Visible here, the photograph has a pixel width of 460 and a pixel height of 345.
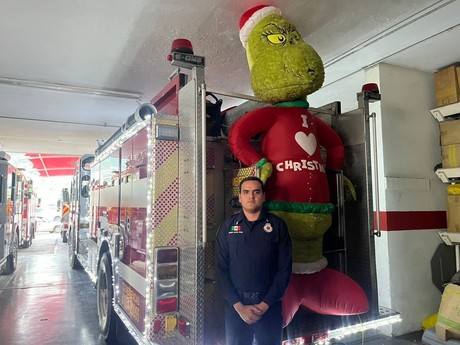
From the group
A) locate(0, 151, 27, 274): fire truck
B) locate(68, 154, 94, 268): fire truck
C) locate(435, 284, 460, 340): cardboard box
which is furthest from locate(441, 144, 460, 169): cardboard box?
locate(0, 151, 27, 274): fire truck

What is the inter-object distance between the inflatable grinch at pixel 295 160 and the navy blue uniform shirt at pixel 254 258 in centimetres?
32

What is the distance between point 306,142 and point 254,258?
0.96 meters

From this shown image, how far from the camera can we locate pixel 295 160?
2473 mm

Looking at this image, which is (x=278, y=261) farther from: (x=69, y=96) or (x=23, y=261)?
(x=23, y=261)

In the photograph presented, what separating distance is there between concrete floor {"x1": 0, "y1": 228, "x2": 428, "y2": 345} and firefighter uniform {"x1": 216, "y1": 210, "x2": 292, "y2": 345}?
213 centimetres

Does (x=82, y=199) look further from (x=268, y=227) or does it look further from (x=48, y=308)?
(x=268, y=227)

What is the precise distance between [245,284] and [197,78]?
123cm

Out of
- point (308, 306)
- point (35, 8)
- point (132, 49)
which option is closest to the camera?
point (308, 306)

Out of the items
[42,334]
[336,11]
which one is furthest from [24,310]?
[336,11]

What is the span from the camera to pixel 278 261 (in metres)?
2.09

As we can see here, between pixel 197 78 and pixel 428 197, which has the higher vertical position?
pixel 197 78

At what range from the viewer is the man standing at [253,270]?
202cm

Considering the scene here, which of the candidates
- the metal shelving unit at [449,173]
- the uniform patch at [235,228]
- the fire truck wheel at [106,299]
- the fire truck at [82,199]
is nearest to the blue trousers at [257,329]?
the uniform patch at [235,228]

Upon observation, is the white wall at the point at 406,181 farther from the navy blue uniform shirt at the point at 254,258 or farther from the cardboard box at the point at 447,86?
the navy blue uniform shirt at the point at 254,258
